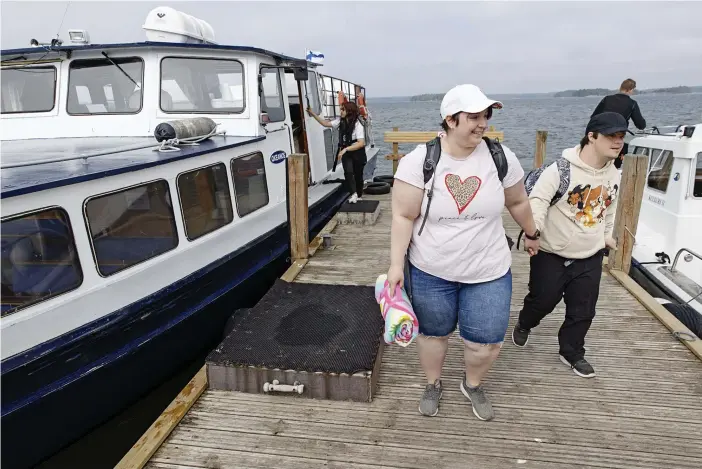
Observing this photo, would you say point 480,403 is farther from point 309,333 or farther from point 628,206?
point 628,206

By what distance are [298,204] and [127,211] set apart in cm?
250

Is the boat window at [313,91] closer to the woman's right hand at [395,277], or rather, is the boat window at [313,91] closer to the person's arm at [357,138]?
the person's arm at [357,138]

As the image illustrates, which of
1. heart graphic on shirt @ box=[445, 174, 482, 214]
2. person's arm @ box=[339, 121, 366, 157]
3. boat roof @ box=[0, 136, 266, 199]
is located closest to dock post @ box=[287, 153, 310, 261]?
boat roof @ box=[0, 136, 266, 199]

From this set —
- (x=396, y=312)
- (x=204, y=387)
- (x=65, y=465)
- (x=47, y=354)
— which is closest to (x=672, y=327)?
(x=396, y=312)

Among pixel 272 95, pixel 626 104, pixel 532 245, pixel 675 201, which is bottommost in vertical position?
pixel 675 201

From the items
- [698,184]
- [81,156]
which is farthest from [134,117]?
[698,184]

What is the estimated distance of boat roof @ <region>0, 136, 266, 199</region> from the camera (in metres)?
3.77

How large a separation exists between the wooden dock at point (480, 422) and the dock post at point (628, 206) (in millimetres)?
1798

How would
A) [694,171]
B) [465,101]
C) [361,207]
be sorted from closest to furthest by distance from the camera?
[465,101]
[694,171]
[361,207]

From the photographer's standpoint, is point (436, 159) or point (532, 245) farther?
point (532, 245)

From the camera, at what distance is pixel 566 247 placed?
346 centimetres

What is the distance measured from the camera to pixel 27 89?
21.7 ft

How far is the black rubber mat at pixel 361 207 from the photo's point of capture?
8.85 meters

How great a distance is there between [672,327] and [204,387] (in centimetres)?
422
